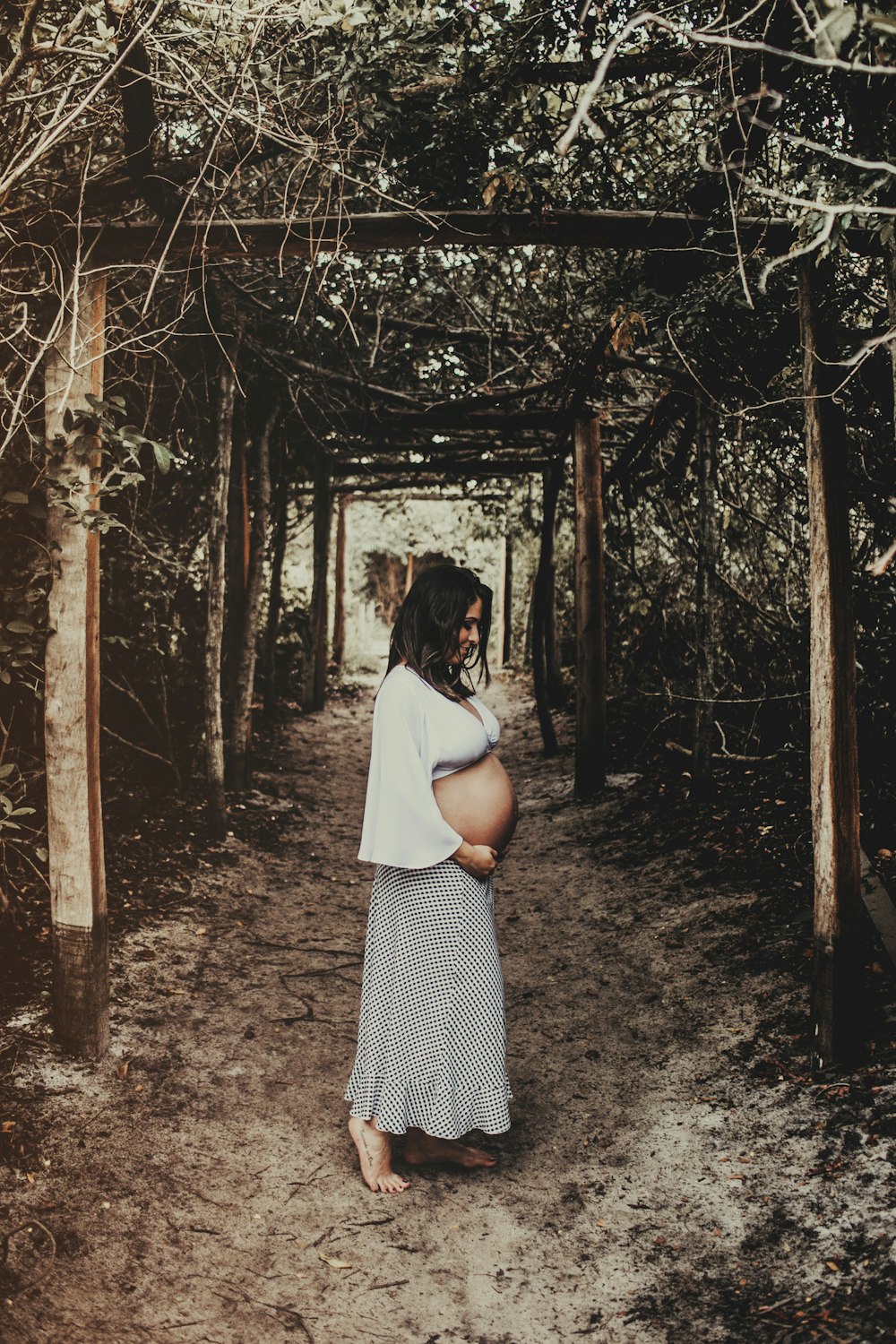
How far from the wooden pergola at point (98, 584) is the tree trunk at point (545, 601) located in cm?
657

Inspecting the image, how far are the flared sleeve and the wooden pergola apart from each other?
1.53m

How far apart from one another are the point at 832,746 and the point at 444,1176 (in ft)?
6.93

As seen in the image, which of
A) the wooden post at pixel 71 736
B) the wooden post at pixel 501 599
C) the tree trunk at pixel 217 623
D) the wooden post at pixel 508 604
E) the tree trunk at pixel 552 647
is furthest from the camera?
the wooden post at pixel 501 599

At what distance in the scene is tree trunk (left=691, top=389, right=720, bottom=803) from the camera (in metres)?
7.17

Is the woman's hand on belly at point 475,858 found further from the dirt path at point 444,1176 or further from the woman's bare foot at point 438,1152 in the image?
the dirt path at point 444,1176

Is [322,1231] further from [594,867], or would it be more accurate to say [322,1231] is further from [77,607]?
[594,867]

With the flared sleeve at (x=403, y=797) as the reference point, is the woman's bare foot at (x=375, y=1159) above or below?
below

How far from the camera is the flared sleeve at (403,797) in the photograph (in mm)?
3312

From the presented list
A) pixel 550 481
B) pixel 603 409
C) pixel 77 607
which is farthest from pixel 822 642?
pixel 550 481

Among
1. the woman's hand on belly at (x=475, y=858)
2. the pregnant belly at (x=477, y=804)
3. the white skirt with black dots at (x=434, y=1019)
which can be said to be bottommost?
the white skirt with black dots at (x=434, y=1019)

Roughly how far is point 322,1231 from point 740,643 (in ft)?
17.1

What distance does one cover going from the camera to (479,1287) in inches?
119

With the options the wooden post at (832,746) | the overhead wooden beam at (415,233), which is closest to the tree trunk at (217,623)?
the overhead wooden beam at (415,233)

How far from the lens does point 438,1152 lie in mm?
3629
